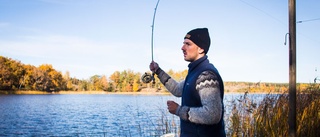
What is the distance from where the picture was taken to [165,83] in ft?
9.14

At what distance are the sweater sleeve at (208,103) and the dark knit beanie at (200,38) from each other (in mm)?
291

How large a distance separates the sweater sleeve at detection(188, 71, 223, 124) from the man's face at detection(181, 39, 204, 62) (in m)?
0.25

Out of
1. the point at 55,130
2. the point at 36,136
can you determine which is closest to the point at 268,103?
the point at 36,136

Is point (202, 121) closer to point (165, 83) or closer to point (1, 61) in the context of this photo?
point (165, 83)

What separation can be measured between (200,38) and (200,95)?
17.6 inches

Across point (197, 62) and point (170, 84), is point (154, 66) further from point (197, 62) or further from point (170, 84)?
point (197, 62)

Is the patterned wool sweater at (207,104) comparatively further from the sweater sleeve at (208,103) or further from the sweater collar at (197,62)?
the sweater collar at (197,62)

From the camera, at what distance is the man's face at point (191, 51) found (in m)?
2.32

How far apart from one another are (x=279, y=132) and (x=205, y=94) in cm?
272

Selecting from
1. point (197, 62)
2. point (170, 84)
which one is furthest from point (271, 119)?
point (197, 62)

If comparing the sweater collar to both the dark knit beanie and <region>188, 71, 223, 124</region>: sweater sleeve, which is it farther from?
<region>188, 71, 223, 124</region>: sweater sleeve

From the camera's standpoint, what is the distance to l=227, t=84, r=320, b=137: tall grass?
4.44 metres

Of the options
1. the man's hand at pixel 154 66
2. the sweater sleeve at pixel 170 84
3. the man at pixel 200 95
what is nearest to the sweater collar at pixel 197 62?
the man at pixel 200 95

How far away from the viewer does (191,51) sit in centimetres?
233
